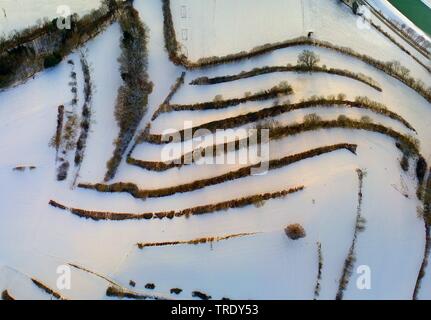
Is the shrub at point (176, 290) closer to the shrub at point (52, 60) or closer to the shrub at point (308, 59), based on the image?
the shrub at point (52, 60)

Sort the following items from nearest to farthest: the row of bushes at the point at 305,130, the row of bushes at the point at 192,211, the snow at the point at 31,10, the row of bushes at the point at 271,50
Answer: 1. the row of bushes at the point at 192,211
2. the row of bushes at the point at 305,130
3. the snow at the point at 31,10
4. the row of bushes at the point at 271,50

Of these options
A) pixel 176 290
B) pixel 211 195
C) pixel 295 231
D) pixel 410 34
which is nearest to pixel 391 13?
pixel 410 34

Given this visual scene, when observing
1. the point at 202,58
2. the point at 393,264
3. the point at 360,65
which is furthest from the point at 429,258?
the point at 202,58

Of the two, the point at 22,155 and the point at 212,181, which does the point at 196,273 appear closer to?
the point at 212,181

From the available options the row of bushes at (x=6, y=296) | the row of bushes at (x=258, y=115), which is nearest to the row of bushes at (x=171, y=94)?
the row of bushes at (x=258, y=115)

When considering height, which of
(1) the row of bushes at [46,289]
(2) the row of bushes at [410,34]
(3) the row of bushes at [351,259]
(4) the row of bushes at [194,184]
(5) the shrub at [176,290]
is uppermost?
(2) the row of bushes at [410,34]

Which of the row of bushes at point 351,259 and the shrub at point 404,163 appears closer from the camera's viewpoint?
the row of bushes at point 351,259

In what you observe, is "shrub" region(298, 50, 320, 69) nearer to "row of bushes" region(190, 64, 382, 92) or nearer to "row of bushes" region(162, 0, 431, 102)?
"row of bushes" region(190, 64, 382, 92)
